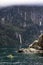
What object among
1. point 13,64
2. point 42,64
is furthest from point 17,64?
point 42,64

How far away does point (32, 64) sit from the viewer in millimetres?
123688

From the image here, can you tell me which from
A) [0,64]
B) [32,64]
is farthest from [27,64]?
[0,64]

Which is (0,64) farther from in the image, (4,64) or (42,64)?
(42,64)

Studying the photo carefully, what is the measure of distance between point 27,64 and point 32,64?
2.24 meters

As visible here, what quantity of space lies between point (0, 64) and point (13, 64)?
5155 millimetres

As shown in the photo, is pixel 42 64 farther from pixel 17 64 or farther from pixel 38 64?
pixel 17 64

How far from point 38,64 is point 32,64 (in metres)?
2.39

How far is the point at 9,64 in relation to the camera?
125500 millimetres

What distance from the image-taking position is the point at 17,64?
125 m

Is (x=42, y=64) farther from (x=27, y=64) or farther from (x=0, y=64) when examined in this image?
(x=0, y=64)

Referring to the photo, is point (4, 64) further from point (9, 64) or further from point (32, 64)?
point (32, 64)

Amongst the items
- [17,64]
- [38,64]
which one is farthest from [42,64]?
[17,64]

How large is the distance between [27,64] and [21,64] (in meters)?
2.52

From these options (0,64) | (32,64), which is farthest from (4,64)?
(32,64)
